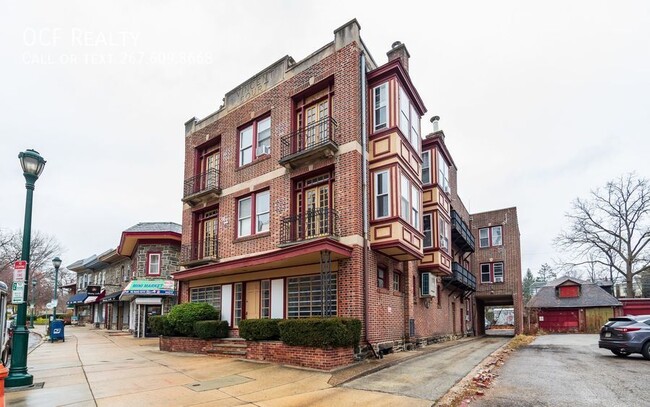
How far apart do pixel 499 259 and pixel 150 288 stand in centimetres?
2616

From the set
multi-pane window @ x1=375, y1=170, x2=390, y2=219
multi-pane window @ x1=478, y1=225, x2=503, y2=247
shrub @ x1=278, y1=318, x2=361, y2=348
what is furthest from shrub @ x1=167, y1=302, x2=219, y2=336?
multi-pane window @ x1=478, y1=225, x2=503, y2=247

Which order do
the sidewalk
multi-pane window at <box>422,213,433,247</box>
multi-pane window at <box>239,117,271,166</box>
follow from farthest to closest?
multi-pane window at <box>422,213,433,247</box> → multi-pane window at <box>239,117,271,166</box> → the sidewalk

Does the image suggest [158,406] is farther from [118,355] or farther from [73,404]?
[118,355]

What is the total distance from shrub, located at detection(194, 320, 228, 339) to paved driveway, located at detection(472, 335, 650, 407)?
974 centimetres

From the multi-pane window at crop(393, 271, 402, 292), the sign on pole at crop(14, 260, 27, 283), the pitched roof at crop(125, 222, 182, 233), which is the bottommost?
the multi-pane window at crop(393, 271, 402, 292)

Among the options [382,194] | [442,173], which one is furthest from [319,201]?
[442,173]

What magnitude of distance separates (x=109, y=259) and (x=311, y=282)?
92.3ft

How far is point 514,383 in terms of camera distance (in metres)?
9.55

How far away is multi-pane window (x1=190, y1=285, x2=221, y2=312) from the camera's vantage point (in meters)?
17.8

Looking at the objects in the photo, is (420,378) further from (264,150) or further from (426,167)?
(426,167)

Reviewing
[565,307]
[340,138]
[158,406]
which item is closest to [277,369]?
[158,406]

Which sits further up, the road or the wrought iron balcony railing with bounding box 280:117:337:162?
the wrought iron balcony railing with bounding box 280:117:337:162

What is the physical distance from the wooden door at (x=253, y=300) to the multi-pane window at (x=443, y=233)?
374 inches

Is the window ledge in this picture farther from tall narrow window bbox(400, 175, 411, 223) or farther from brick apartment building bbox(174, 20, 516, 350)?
tall narrow window bbox(400, 175, 411, 223)
